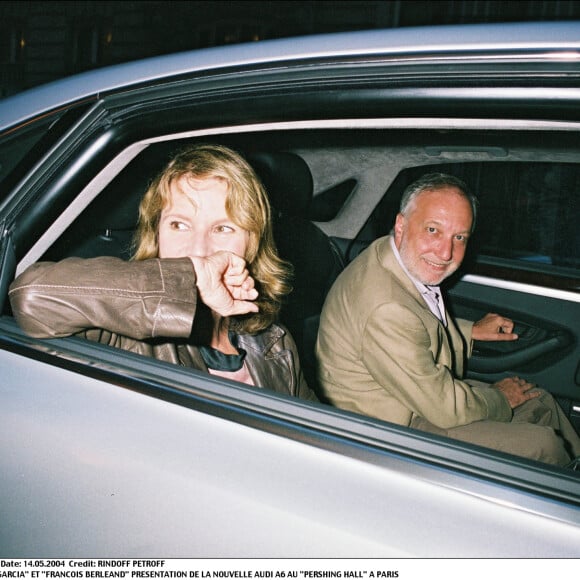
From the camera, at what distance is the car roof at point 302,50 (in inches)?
39.3

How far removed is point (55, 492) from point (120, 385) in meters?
0.20

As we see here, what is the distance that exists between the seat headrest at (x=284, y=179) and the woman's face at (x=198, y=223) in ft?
2.16

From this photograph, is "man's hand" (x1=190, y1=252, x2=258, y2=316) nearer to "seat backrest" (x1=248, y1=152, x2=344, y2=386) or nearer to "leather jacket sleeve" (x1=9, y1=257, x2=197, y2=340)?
"leather jacket sleeve" (x1=9, y1=257, x2=197, y2=340)

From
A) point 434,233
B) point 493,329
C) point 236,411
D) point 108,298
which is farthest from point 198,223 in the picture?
point 493,329

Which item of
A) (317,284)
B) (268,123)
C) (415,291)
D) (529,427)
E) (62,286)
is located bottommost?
(62,286)

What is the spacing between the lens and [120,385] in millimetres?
1090

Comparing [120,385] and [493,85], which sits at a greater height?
[493,85]

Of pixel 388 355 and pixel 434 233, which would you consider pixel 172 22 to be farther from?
pixel 388 355

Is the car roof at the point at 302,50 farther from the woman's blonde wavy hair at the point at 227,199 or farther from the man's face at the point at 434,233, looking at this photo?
the man's face at the point at 434,233

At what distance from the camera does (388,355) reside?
6.48 ft

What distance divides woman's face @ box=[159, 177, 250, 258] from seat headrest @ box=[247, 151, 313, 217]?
66cm

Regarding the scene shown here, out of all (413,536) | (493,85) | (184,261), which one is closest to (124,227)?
(184,261)

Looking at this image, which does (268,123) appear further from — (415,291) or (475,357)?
(475,357)

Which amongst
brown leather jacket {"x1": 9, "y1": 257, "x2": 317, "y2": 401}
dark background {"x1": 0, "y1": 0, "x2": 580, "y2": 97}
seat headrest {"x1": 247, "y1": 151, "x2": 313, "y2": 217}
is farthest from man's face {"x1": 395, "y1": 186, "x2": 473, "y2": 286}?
dark background {"x1": 0, "y1": 0, "x2": 580, "y2": 97}
